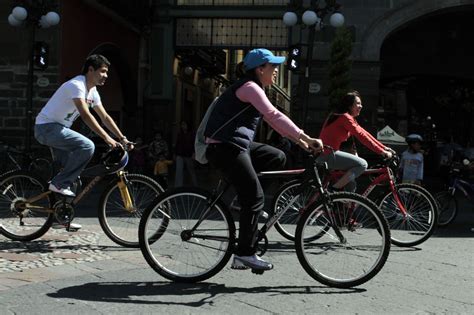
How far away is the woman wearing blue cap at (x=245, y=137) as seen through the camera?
427cm

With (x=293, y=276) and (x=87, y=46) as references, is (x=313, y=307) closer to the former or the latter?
(x=293, y=276)

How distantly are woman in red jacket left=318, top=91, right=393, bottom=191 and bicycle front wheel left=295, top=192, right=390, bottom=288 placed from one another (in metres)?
1.61

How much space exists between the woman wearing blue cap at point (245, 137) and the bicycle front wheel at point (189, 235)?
0.49ft

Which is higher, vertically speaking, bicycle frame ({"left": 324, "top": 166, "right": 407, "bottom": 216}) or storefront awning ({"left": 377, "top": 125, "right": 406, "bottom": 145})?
storefront awning ({"left": 377, "top": 125, "right": 406, "bottom": 145})

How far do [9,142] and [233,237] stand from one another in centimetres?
1174

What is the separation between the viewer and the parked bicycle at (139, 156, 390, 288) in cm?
439

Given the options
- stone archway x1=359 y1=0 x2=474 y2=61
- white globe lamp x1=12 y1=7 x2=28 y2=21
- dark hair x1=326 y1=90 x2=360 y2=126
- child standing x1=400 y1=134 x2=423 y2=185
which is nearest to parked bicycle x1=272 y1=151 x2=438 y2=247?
dark hair x1=326 y1=90 x2=360 y2=126

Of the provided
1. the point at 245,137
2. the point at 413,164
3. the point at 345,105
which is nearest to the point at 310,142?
the point at 245,137

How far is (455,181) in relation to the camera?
9.37 m

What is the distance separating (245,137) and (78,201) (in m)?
2.17

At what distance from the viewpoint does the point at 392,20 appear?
14.5m

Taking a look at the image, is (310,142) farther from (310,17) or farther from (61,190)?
(310,17)

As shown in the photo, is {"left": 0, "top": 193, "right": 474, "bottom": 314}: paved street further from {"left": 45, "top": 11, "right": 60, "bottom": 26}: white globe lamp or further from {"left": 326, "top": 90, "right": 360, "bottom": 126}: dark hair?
{"left": 45, "top": 11, "right": 60, "bottom": 26}: white globe lamp

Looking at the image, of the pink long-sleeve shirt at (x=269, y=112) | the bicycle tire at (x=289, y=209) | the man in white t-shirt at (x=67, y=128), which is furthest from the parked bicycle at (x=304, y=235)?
the man in white t-shirt at (x=67, y=128)
